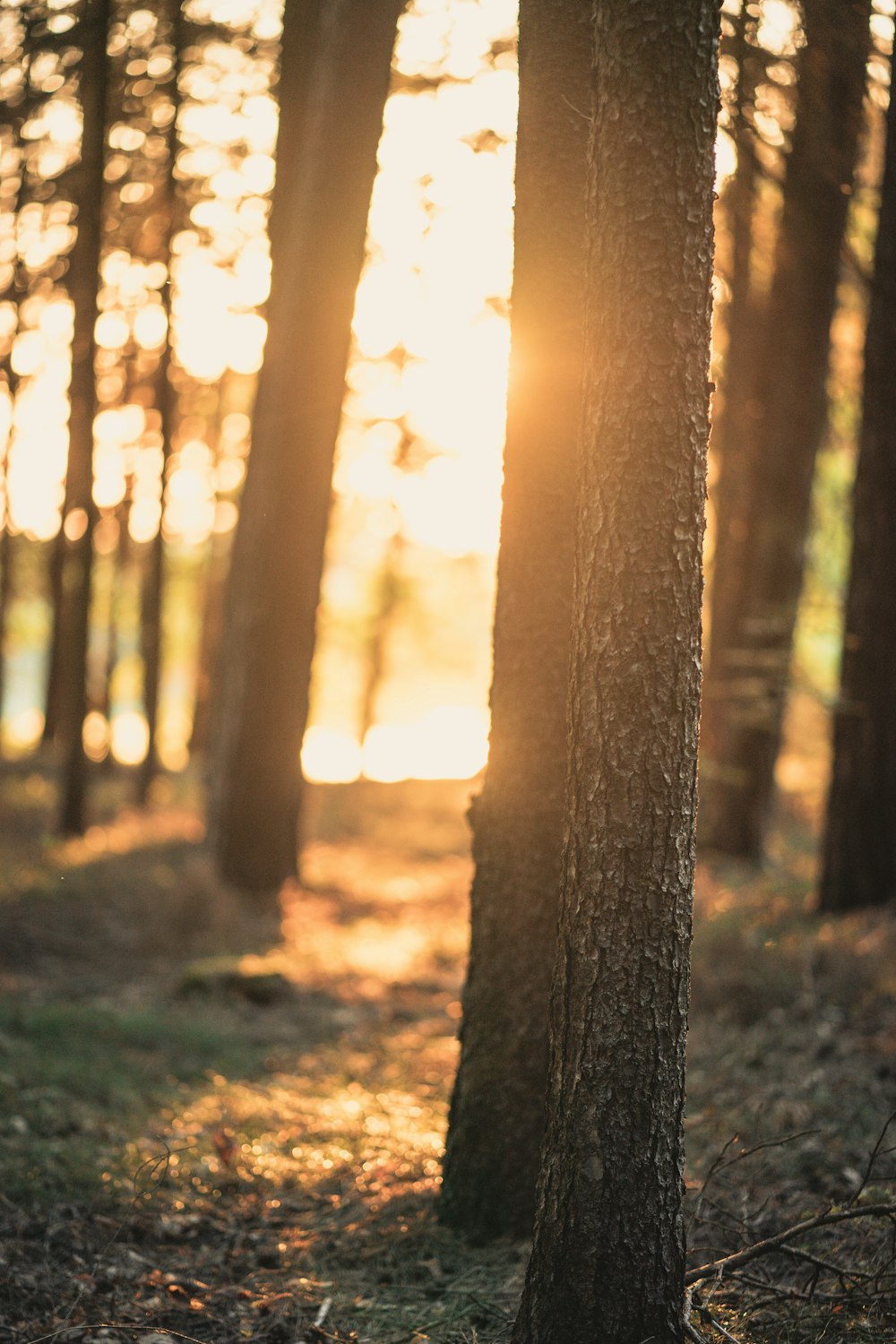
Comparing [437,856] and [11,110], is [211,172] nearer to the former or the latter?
[11,110]

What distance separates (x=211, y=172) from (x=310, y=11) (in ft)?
13.8

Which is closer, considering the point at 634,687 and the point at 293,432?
the point at 634,687

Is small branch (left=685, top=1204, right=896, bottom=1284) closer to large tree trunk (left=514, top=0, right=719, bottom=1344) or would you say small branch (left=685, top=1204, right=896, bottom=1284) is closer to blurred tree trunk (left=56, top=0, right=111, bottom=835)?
large tree trunk (left=514, top=0, right=719, bottom=1344)

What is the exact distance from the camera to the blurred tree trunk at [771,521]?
1155 cm

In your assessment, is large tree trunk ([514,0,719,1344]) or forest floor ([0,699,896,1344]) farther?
forest floor ([0,699,896,1344])

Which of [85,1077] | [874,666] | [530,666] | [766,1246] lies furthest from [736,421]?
[766,1246]

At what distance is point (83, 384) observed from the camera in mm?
11656

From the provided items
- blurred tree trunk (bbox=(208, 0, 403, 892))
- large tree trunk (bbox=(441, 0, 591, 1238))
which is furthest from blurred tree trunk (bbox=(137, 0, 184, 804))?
large tree trunk (bbox=(441, 0, 591, 1238))

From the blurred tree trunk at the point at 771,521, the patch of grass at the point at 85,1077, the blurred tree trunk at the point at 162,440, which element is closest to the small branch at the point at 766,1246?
the patch of grass at the point at 85,1077

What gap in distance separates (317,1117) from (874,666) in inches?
217

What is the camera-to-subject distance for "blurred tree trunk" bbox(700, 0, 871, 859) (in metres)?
11.5

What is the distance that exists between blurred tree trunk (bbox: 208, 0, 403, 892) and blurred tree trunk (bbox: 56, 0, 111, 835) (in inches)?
77.8

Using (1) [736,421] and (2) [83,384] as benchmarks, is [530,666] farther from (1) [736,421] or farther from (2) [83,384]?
(1) [736,421]

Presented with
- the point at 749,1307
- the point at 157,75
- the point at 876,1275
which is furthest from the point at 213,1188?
the point at 157,75
